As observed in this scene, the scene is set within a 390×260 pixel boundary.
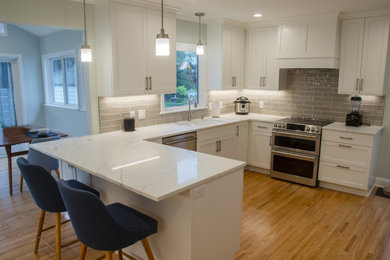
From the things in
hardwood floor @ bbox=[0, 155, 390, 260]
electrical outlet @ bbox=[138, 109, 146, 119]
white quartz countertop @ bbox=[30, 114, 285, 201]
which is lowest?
hardwood floor @ bbox=[0, 155, 390, 260]

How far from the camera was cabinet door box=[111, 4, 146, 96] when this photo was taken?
3.38 metres

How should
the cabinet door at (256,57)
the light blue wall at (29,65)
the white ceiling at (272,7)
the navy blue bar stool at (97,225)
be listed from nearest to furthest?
the navy blue bar stool at (97,225) → the white ceiling at (272,7) → the cabinet door at (256,57) → the light blue wall at (29,65)

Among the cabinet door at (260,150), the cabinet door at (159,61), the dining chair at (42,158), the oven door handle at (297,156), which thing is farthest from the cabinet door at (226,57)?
the dining chair at (42,158)

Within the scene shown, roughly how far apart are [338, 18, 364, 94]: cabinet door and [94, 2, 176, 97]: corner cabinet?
8.19ft

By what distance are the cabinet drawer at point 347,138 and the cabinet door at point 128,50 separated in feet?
8.56

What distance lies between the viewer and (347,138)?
409 cm

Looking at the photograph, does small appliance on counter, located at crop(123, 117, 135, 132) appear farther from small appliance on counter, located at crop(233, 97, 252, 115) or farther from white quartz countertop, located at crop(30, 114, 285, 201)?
small appliance on counter, located at crop(233, 97, 252, 115)

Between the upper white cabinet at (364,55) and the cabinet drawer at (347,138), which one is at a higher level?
the upper white cabinet at (364,55)

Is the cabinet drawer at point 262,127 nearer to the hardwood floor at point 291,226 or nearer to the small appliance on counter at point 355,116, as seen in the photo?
the hardwood floor at point 291,226

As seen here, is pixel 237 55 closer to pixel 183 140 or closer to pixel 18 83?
pixel 183 140

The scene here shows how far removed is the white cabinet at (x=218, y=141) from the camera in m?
4.22

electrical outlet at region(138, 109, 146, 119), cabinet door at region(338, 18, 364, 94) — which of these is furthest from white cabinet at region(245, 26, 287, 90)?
electrical outlet at region(138, 109, 146, 119)

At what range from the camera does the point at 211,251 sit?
2258 millimetres

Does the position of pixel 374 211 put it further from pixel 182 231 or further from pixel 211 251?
pixel 182 231
